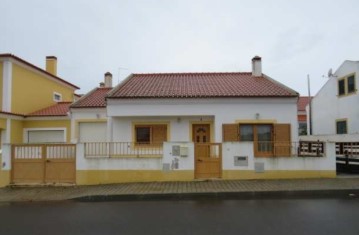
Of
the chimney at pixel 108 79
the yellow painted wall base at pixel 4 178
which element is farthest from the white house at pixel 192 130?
the yellow painted wall base at pixel 4 178

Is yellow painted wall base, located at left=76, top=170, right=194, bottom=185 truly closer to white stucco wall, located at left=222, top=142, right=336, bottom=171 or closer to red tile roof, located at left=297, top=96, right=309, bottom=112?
white stucco wall, located at left=222, top=142, right=336, bottom=171

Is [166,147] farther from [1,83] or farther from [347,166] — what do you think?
[1,83]

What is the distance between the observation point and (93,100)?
19250 mm

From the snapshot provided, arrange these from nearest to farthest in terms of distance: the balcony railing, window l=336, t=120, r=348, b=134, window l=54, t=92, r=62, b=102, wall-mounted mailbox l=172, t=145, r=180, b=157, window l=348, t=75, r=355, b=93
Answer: wall-mounted mailbox l=172, t=145, r=180, b=157, the balcony railing, window l=348, t=75, r=355, b=93, window l=336, t=120, r=348, b=134, window l=54, t=92, r=62, b=102

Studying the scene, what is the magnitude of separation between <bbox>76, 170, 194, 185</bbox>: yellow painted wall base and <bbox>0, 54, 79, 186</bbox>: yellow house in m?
7.37

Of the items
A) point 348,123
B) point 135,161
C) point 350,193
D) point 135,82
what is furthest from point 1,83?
point 348,123

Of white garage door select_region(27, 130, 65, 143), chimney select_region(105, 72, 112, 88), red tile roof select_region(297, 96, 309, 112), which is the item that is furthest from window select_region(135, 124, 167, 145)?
red tile roof select_region(297, 96, 309, 112)

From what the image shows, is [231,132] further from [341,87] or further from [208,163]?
[341,87]

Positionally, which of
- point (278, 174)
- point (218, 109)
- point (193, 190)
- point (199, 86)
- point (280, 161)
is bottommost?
point (193, 190)

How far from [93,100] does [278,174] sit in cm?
1194

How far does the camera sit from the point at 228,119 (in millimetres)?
15125

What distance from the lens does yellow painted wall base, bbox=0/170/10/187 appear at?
13.0m

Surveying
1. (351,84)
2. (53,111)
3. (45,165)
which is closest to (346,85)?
(351,84)

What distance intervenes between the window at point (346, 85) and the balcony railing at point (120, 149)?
44.6 feet
